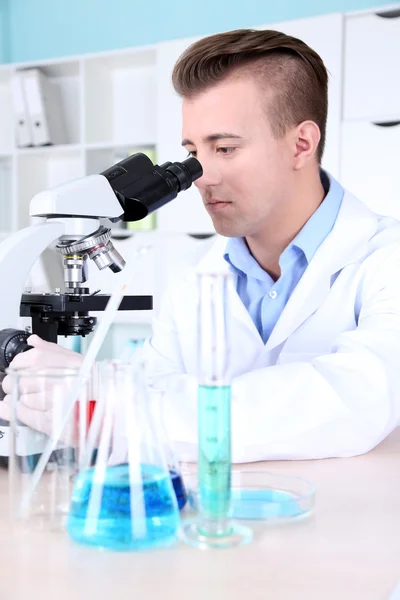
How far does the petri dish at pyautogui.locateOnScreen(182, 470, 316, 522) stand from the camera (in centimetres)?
70

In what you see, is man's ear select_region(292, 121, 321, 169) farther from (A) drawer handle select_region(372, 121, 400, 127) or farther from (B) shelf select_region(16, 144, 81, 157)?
(B) shelf select_region(16, 144, 81, 157)

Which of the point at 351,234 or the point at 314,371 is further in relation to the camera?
the point at 351,234

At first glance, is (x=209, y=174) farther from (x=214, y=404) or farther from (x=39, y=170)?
(x=39, y=170)

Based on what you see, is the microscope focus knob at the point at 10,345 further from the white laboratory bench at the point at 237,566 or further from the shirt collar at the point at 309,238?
the shirt collar at the point at 309,238

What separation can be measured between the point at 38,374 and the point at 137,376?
0.11 metres

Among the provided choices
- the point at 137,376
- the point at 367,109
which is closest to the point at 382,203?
the point at 367,109

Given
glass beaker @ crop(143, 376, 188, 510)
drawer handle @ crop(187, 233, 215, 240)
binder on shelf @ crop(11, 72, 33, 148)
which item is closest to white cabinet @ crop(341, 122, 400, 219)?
drawer handle @ crop(187, 233, 215, 240)

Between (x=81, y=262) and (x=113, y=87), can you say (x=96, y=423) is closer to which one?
(x=81, y=262)

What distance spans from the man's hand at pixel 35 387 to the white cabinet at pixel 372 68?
96.8 inches

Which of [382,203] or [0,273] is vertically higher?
[0,273]

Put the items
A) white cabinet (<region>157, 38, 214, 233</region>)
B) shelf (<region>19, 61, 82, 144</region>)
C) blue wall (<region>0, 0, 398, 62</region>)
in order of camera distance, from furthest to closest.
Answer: shelf (<region>19, 61, 82, 144</region>) → blue wall (<region>0, 0, 398, 62</region>) → white cabinet (<region>157, 38, 214, 233</region>)

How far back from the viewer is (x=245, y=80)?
5.19 feet

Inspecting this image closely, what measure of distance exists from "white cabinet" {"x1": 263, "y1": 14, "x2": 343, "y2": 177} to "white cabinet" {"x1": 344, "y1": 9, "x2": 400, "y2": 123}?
40mm

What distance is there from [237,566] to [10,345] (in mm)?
438
